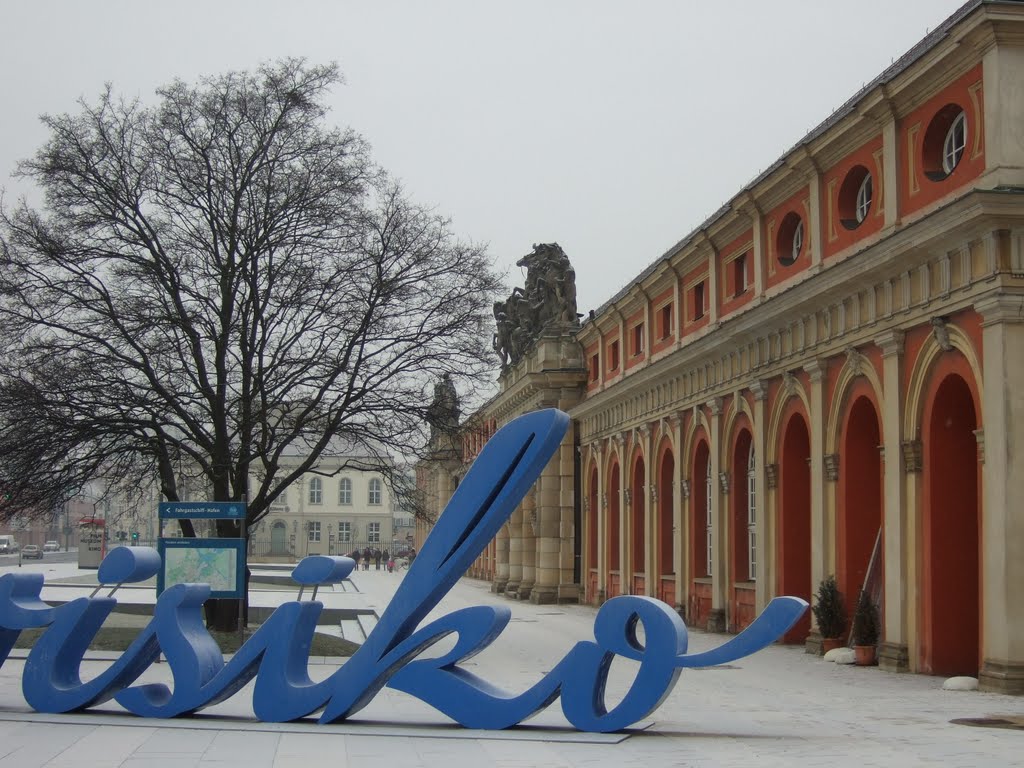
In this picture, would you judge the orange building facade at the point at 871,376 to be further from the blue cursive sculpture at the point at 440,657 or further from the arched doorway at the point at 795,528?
the blue cursive sculpture at the point at 440,657

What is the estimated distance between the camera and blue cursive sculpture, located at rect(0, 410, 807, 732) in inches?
576

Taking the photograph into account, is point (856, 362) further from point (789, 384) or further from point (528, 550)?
point (528, 550)

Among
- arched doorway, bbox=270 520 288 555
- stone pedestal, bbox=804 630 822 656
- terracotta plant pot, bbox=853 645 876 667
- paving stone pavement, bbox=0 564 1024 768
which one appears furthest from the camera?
arched doorway, bbox=270 520 288 555

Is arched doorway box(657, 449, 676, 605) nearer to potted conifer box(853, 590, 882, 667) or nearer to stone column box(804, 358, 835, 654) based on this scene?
stone column box(804, 358, 835, 654)

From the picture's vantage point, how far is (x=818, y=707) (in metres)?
18.4

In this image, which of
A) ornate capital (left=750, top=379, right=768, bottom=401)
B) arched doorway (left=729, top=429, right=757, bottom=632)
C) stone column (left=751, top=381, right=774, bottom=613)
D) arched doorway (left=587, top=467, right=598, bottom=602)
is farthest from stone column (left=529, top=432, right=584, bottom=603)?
ornate capital (left=750, top=379, right=768, bottom=401)

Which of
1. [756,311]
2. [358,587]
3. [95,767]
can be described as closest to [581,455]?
[358,587]

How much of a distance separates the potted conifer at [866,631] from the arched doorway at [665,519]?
15.7 m

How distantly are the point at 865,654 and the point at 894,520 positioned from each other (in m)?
2.53

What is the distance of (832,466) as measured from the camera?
27.1m

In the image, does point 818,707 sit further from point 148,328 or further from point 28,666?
point 148,328

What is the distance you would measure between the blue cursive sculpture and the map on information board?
277 inches

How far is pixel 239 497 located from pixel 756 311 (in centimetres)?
1095

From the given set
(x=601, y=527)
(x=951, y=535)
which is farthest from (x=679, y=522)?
(x=951, y=535)
